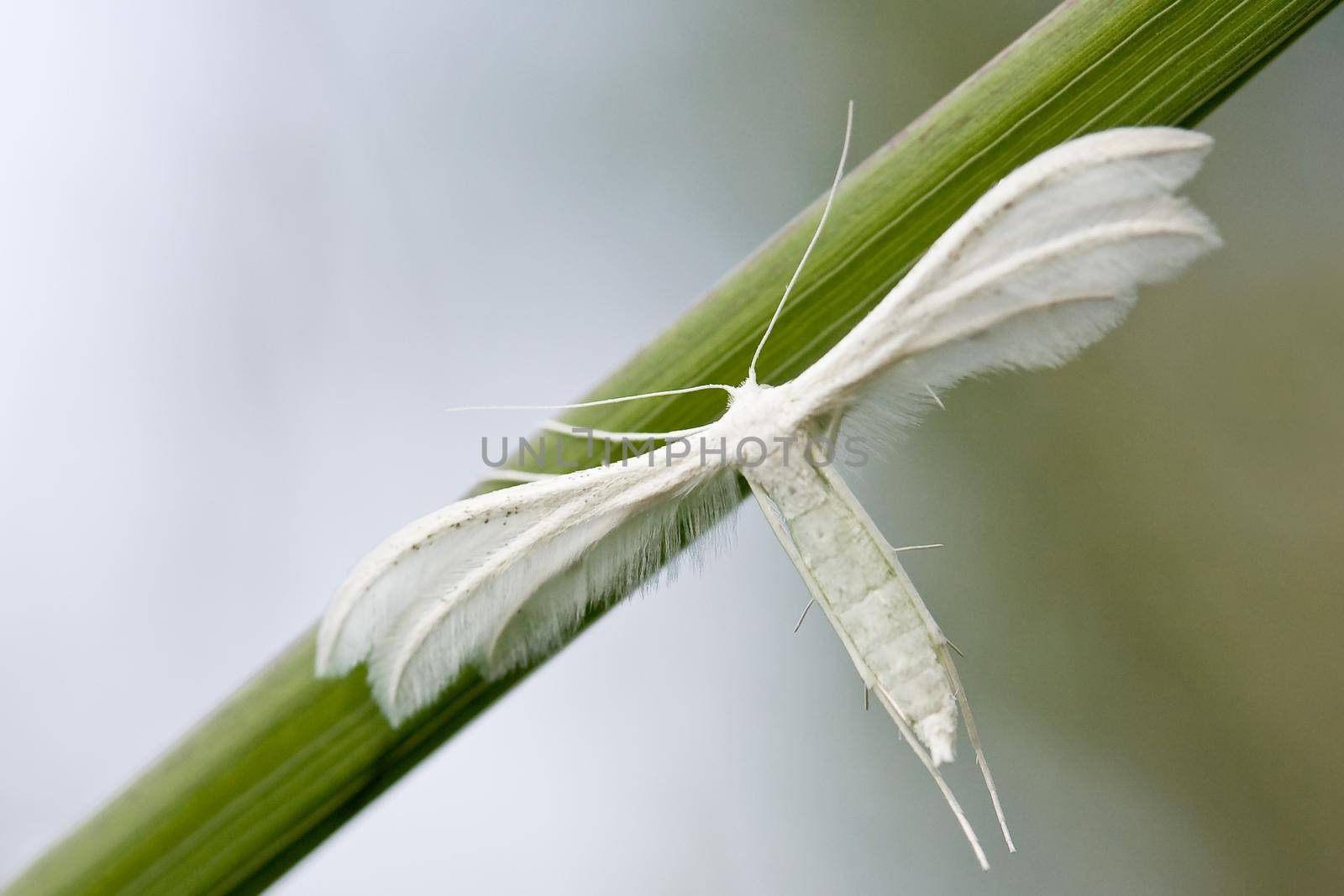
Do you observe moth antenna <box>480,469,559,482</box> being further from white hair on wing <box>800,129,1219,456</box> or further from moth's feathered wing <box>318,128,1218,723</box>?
white hair on wing <box>800,129,1219,456</box>

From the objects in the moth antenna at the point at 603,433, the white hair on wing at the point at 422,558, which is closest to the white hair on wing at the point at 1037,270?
the moth antenna at the point at 603,433

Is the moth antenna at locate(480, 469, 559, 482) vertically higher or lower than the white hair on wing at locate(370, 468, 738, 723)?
higher

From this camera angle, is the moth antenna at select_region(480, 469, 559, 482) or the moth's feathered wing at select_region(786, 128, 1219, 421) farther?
the moth antenna at select_region(480, 469, 559, 482)

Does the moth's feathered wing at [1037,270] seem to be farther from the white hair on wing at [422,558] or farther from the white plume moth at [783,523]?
the white hair on wing at [422,558]

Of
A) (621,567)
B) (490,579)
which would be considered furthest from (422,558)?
(621,567)

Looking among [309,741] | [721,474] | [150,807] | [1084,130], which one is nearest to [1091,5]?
[1084,130]

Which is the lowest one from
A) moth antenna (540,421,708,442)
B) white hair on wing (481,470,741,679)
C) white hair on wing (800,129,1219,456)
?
white hair on wing (481,470,741,679)

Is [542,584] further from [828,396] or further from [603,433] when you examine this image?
[828,396]

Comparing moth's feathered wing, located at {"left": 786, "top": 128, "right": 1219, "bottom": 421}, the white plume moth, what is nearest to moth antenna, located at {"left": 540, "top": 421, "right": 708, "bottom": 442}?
the white plume moth
